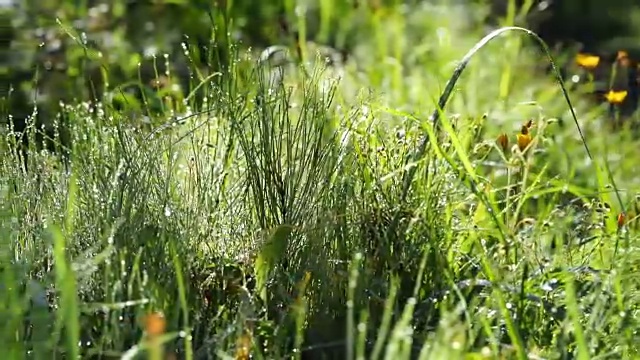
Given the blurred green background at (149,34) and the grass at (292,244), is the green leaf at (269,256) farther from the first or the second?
the blurred green background at (149,34)

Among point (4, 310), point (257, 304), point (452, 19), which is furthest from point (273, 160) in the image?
point (452, 19)

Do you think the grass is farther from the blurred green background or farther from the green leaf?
the blurred green background

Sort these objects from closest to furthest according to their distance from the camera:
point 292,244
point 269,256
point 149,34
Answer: point 269,256
point 292,244
point 149,34

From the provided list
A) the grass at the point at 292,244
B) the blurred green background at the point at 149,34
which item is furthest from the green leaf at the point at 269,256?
the blurred green background at the point at 149,34

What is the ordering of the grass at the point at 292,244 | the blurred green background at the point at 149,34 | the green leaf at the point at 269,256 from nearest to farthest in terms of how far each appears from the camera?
the grass at the point at 292,244 → the green leaf at the point at 269,256 → the blurred green background at the point at 149,34

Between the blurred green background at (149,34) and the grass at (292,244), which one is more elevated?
the blurred green background at (149,34)

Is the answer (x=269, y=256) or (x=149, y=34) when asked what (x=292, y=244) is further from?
(x=149, y=34)

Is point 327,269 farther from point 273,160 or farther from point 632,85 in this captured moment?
point 632,85

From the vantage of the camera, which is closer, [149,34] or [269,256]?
[269,256]

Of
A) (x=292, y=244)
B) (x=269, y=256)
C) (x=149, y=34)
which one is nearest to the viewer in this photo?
(x=269, y=256)

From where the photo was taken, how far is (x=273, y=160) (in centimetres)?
275

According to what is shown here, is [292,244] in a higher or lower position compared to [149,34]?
lower

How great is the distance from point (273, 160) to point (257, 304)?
381 millimetres

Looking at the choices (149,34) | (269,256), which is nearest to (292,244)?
(269,256)
